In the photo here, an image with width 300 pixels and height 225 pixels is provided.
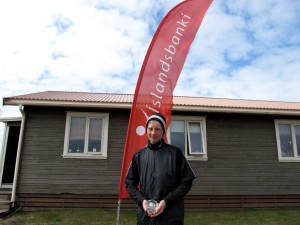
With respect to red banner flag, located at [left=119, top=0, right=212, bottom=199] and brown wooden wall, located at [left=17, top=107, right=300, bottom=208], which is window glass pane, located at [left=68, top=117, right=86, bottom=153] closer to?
brown wooden wall, located at [left=17, top=107, right=300, bottom=208]

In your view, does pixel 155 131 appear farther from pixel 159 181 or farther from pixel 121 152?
pixel 121 152

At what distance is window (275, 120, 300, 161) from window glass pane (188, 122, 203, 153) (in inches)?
118

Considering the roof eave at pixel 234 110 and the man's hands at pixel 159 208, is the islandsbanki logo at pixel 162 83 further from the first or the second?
the roof eave at pixel 234 110

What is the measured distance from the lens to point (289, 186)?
419 inches

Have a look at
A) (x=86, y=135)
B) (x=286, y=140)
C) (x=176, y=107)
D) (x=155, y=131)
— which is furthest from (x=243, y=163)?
(x=155, y=131)

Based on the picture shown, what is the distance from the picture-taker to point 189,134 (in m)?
10.5

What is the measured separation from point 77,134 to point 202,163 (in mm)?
4421

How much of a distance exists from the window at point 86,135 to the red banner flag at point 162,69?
4.73 m

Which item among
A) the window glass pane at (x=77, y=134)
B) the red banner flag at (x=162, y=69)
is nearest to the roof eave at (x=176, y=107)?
the window glass pane at (x=77, y=134)

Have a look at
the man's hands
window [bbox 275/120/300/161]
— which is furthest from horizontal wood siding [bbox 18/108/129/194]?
the man's hands

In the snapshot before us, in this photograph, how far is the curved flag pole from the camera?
Result: 534 centimetres

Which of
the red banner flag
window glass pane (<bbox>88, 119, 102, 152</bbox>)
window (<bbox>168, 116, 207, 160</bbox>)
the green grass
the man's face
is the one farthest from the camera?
window (<bbox>168, 116, 207, 160</bbox>)

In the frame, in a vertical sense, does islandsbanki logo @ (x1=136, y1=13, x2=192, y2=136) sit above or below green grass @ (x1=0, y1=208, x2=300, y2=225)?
above

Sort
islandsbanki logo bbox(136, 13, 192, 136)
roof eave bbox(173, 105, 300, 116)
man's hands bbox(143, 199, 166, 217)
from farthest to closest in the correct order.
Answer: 1. roof eave bbox(173, 105, 300, 116)
2. islandsbanki logo bbox(136, 13, 192, 136)
3. man's hands bbox(143, 199, 166, 217)
